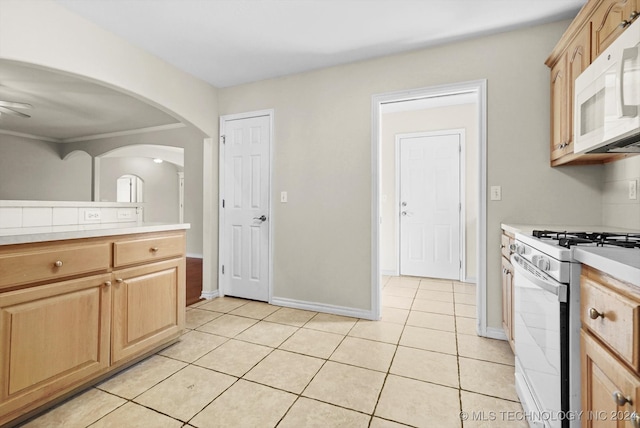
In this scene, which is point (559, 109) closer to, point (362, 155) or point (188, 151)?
point (362, 155)

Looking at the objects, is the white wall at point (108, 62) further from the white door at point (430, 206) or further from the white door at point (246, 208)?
the white door at point (430, 206)

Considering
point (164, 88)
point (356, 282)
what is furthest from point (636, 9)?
point (164, 88)

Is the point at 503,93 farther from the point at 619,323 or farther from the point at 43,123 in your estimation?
the point at 43,123

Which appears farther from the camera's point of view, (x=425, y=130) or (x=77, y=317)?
(x=425, y=130)

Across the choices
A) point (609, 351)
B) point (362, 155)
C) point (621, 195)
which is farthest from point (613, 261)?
point (362, 155)

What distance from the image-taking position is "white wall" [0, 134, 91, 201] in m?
5.94

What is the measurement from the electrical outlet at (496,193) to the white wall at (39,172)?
7.59 m

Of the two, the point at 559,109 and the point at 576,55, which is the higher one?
Answer: the point at 576,55

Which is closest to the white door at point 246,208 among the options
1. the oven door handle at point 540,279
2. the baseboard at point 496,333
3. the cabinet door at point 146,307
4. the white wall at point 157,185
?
the cabinet door at point 146,307

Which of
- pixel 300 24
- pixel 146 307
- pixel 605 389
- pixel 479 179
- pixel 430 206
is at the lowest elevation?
pixel 146 307

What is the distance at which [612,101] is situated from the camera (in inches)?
48.9

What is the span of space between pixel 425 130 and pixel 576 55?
2486 millimetres

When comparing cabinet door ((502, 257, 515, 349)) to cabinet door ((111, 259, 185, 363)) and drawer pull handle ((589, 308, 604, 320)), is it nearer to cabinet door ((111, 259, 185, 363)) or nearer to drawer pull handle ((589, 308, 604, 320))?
drawer pull handle ((589, 308, 604, 320))

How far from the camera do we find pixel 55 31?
202 cm
